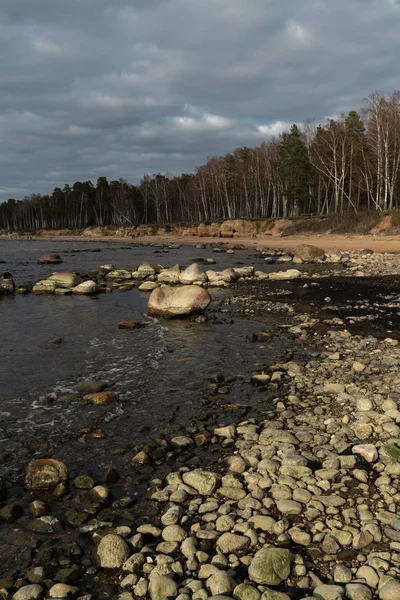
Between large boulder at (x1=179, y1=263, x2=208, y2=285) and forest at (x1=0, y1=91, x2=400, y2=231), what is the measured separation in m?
32.4

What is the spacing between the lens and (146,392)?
8047 millimetres

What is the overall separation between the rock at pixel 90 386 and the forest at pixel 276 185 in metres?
45.9

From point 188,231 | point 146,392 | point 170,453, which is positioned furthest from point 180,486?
point 188,231

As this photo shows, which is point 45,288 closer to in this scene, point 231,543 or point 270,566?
point 231,543

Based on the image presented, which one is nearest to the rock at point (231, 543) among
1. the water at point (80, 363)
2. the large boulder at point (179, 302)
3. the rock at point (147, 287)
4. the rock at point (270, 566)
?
the rock at point (270, 566)

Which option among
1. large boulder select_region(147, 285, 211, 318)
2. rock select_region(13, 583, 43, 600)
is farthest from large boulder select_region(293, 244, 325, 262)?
rock select_region(13, 583, 43, 600)

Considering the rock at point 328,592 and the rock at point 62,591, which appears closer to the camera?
the rock at point 328,592

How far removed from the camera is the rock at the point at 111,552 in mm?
3846

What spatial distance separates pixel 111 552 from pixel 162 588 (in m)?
0.68

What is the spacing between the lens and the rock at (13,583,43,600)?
3.46m

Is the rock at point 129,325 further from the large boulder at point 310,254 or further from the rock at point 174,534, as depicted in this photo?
the large boulder at point 310,254

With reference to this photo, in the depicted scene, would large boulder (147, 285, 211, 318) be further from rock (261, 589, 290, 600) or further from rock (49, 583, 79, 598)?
rock (261, 589, 290, 600)

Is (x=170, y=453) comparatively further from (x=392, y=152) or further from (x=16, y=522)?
(x=392, y=152)

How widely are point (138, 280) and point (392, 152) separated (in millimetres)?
38988
